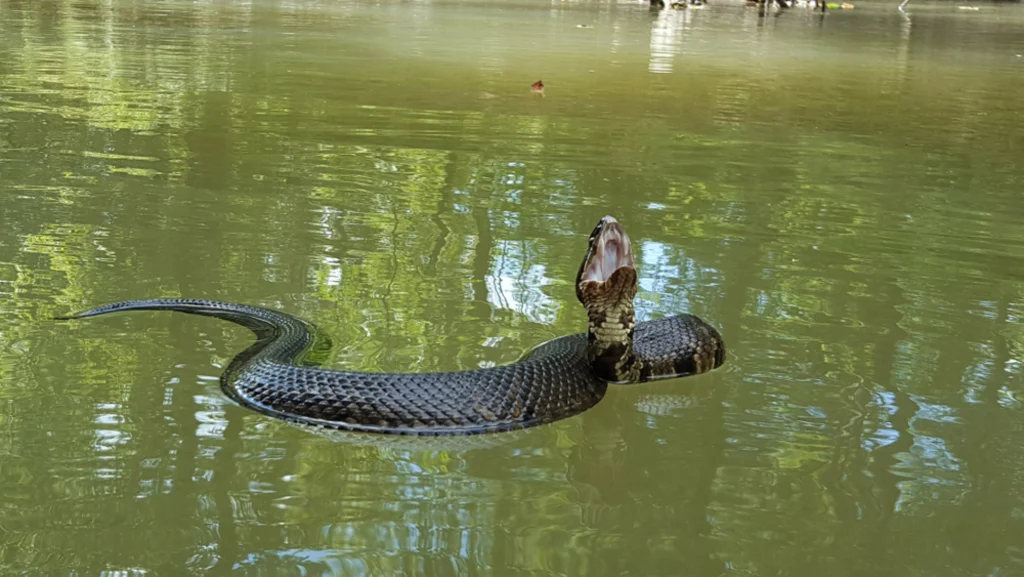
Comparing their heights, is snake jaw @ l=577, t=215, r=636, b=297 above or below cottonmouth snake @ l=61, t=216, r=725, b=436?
above

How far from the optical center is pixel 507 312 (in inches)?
245

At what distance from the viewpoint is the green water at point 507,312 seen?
3.76 m

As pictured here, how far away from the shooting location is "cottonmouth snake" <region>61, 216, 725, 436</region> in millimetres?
4625

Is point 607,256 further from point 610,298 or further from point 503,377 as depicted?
point 503,377

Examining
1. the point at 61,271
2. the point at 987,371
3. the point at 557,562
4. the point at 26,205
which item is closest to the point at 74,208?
the point at 26,205

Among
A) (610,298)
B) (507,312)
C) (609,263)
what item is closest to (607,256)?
(609,263)

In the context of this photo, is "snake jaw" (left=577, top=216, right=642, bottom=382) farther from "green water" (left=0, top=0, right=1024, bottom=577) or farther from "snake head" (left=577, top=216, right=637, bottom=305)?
"green water" (left=0, top=0, right=1024, bottom=577)

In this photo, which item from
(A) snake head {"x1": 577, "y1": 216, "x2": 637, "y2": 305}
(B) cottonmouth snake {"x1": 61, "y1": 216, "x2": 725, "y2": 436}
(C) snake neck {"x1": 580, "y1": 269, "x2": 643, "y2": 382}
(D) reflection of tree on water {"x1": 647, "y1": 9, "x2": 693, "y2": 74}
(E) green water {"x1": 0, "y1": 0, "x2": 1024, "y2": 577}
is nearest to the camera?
(E) green water {"x1": 0, "y1": 0, "x2": 1024, "y2": 577}

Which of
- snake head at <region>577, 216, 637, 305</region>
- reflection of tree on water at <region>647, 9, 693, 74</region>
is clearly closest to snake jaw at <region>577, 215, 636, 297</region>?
snake head at <region>577, 216, 637, 305</region>

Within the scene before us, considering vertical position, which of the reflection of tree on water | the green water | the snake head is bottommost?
the green water

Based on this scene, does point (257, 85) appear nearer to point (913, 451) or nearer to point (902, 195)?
point (902, 195)

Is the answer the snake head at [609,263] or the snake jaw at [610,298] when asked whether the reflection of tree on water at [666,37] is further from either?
the snake head at [609,263]

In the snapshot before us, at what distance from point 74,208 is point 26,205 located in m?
0.35

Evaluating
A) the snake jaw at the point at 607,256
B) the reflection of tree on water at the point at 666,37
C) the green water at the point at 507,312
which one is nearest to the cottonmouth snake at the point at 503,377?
the snake jaw at the point at 607,256
